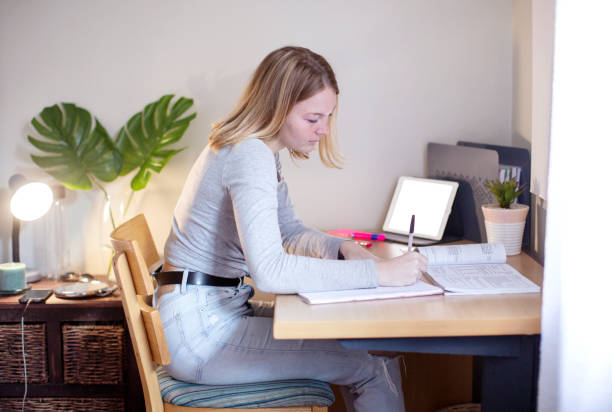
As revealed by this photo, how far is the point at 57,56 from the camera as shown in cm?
231

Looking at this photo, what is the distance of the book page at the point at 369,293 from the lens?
1287 millimetres

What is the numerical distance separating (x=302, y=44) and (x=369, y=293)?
4.05 ft

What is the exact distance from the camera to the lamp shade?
207 centimetres

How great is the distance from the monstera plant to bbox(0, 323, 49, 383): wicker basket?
510mm

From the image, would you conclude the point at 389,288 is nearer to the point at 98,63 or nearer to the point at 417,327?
the point at 417,327

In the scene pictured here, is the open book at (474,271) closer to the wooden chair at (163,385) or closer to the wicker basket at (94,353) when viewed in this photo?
the wooden chair at (163,385)

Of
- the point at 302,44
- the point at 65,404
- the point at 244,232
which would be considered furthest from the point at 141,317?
the point at 302,44

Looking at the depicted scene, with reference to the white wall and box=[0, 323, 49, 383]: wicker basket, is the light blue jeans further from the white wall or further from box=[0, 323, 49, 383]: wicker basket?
the white wall

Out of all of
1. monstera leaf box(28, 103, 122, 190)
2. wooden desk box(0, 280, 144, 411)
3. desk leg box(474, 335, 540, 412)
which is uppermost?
monstera leaf box(28, 103, 122, 190)

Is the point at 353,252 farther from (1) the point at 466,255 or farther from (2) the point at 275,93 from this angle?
(2) the point at 275,93

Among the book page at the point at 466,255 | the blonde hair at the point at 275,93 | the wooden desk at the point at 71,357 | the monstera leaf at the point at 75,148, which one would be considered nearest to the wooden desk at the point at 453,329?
the book page at the point at 466,255

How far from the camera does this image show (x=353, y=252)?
1646 millimetres

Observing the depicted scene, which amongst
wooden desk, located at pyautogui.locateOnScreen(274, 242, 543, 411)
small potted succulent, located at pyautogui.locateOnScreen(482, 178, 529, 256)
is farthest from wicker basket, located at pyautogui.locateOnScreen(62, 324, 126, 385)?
small potted succulent, located at pyautogui.locateOnScreen(482, 178, 529, 256)

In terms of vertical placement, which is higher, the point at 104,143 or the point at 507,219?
the point at 104,143
